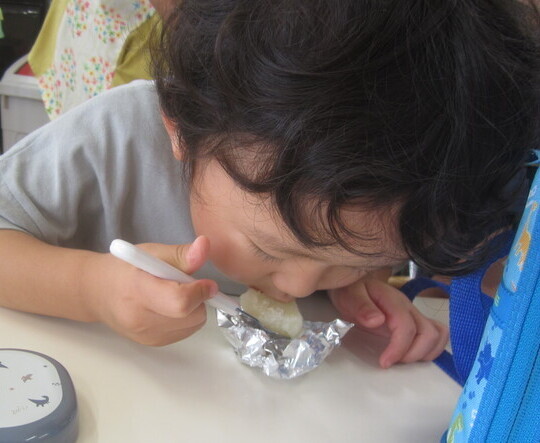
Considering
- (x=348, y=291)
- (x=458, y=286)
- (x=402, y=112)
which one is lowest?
(x=348, y=291)

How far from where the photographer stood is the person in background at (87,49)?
1.21 metres

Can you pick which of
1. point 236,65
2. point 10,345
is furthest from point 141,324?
point 236,65

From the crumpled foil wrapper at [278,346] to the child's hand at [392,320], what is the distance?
0.07 metres

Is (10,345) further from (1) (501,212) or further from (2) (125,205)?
(1) (501,212)

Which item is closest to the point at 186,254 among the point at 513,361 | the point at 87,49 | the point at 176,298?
the point at 176,298

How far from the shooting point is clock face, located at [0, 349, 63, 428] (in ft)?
1.21

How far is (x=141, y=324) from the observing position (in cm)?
49

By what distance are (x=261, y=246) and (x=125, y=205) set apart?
274mm

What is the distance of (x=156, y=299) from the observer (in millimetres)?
471

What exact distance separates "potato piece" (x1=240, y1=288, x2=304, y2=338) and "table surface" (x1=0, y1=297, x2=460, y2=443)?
4 cm

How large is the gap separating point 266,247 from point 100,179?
0.25 m

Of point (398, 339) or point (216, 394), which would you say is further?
point (398, 339)

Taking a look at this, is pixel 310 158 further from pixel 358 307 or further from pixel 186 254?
pixel 358 307

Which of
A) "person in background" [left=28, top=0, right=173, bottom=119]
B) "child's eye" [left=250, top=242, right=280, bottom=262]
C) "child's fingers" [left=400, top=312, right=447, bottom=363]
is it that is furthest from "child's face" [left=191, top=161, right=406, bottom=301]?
"person in background" [left=28, top=0, right=173, bottom=119]
